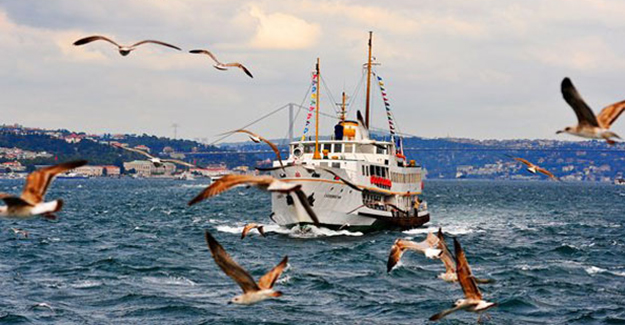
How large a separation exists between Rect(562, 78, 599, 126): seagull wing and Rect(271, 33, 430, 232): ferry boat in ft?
118

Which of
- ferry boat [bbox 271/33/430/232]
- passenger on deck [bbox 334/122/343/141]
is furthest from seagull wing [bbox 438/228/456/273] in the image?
passenger on deck [bbox 334/122/343/141]

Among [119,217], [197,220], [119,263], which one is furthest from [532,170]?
[119,217]

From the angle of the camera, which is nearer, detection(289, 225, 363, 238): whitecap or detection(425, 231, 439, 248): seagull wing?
detection(425, 231, 439, 248): seagull wing

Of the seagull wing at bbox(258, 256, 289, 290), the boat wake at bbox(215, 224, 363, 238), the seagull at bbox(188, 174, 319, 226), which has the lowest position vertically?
the boat wake at bbox(215, 224, 363, 238)

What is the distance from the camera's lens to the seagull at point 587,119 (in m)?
12.8

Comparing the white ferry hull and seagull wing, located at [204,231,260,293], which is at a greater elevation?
seagull wing, located at [204,231,260,293]

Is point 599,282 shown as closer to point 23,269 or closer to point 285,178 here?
point 285,178

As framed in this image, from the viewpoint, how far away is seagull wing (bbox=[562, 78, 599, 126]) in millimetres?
12695

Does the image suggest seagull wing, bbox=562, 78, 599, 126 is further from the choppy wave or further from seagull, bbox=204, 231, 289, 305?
the choppy wave

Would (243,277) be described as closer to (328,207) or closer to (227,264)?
(227,264)

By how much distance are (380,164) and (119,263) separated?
19.3m

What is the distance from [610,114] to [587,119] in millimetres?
788

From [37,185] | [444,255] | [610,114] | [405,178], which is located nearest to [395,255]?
[444,255]

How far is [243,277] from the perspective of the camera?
1370cm
